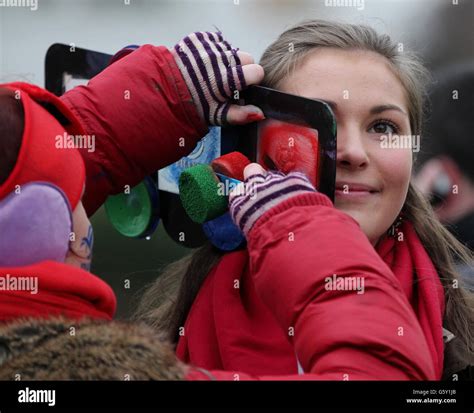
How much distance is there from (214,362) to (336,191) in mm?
366

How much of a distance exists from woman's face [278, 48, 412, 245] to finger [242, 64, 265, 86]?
51 mm

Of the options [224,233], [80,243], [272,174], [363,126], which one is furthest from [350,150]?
[80,243]

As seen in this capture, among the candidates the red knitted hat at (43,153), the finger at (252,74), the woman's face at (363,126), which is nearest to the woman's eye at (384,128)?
the woman's face at (363,126)

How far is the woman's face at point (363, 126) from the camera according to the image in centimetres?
145

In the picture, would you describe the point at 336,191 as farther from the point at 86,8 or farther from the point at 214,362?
the point at 86,8

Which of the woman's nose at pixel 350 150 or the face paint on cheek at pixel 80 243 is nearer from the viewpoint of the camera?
the face paint on cheek at pixel 80 243

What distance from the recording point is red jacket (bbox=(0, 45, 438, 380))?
1.11 m

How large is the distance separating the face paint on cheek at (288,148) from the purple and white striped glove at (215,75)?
4cm

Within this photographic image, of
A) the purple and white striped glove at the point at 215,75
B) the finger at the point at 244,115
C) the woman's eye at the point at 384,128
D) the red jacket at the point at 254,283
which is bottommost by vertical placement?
the red jacket at the point at 254,283

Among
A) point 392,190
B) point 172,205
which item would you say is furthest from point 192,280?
point 392,190

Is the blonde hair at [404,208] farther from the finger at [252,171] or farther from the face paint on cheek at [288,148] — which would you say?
the finger at [252,171]

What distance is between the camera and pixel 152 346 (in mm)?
1060

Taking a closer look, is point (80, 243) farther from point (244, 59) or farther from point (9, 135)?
point (244, 59)

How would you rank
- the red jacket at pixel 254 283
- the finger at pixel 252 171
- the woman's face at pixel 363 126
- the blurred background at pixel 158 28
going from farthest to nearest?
the blurred background at pixel 158 28 < the woman's face at pixel 363 126 < the finger at pixel 252 171 < the red jacket at pixel 254 283
